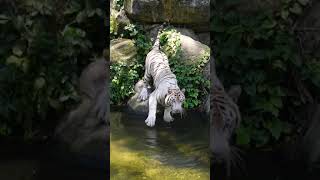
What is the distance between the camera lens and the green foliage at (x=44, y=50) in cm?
Result: 244

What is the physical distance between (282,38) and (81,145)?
1230mm

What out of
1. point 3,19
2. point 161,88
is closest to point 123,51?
point 161,88

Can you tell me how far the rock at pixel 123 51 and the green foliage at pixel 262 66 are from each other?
98cm

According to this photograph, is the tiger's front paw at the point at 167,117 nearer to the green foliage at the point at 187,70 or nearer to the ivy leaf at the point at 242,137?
the green foliage at the point at 187,70

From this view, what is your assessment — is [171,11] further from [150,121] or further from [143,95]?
[150,121]

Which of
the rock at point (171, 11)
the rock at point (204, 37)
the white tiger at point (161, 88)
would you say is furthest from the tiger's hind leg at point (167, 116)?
the rock at point (171, 11)

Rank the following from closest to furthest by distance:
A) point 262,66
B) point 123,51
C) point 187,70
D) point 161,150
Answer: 1. point 262,66
2. point 161,150
3. point 187,70
4. point 123,51

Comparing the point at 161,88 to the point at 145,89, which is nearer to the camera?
the point at 161,88

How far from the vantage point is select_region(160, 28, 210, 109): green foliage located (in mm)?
2906

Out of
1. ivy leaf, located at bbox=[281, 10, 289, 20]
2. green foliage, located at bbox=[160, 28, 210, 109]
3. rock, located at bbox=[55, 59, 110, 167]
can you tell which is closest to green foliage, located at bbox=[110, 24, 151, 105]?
green foliage, located at bbox=[160, 28, 210, 109]

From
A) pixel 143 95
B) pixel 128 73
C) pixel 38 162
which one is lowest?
pixel 38 162

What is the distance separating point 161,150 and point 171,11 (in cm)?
145

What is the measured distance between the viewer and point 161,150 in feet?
8.94

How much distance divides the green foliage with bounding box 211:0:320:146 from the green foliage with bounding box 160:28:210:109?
1.60 feet
